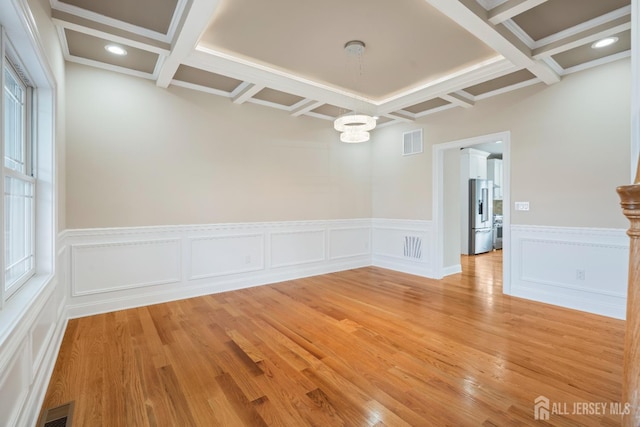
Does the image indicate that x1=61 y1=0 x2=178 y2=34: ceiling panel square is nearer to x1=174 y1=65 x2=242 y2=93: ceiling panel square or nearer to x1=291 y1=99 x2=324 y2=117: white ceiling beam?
x1=174 y1=65 x2=242 y2=93: ceiling panel square

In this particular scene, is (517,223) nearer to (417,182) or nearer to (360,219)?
(417,182)

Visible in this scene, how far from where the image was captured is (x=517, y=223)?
4297 millimetres

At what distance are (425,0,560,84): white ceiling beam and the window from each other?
3.03 metres

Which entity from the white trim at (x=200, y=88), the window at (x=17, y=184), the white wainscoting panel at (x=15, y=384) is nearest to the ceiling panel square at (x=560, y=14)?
the white trim at (x=200, y=88)

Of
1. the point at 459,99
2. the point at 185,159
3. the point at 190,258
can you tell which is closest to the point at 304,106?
the point at 185,159

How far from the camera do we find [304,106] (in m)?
4.80

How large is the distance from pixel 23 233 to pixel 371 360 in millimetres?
2766

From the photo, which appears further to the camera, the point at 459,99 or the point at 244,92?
the point at 459,99

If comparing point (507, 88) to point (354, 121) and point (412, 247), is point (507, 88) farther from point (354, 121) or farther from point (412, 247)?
point (412, 247)

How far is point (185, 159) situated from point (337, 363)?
128 inches

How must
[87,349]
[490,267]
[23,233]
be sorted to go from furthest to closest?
[490,267], [87,349], [23,233]

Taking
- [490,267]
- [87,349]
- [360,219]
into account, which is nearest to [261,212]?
[360,219]

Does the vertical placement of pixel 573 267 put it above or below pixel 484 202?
below

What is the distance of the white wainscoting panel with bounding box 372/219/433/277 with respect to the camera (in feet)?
17.6
